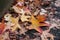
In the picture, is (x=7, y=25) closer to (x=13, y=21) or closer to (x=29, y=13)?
(x=13, y=21)

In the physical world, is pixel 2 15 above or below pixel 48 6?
below

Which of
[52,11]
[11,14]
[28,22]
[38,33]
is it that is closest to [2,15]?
[11,14]

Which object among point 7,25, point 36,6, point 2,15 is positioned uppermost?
point 36,6

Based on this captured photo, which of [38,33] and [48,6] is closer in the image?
[38,33]

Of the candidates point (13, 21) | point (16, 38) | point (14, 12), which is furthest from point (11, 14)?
point (16, 38)

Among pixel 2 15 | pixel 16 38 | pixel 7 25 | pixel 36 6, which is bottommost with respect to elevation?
pixel 16 38

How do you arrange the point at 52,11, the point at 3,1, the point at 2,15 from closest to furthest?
the point at 3,1 → the point at 2,15 → the point at 52,11

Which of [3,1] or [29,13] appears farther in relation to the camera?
[29,13]

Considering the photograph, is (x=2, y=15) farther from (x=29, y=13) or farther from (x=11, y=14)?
(x=29, y=13)

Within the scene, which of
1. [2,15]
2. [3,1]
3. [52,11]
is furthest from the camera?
[52,11]
